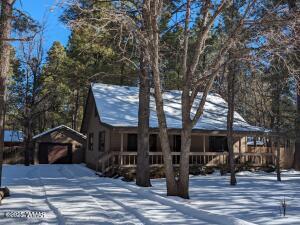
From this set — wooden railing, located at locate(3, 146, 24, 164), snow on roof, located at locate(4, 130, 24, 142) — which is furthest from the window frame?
snow on roof, located at locate(4, 130, 24, 142)

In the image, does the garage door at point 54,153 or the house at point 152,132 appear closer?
the house at point 152,132

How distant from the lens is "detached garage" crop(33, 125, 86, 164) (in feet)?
116

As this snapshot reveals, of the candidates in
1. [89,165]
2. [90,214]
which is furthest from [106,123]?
[90,214]

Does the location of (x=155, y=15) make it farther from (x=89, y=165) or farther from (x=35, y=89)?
(x=35, y=89)

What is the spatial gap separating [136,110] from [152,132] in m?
2.89

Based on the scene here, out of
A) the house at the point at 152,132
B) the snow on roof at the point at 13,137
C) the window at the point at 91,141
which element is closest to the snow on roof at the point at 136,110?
the house at the point at 152,132

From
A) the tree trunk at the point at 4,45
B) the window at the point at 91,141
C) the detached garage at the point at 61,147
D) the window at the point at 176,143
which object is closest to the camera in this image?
the tree trunk at the point at 4,45

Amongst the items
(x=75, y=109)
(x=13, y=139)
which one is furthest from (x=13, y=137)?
(x=75, y=109)

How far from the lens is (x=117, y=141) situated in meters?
23.9

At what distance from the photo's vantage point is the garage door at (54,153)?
35438mm

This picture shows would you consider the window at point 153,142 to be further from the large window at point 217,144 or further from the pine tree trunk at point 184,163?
the pine tree trunk at point 184,163

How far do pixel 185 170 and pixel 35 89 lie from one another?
23.7 meters

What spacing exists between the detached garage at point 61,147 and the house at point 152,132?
22.6ft

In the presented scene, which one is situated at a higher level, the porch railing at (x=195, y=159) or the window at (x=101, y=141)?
the window at (x=101, y=141)
